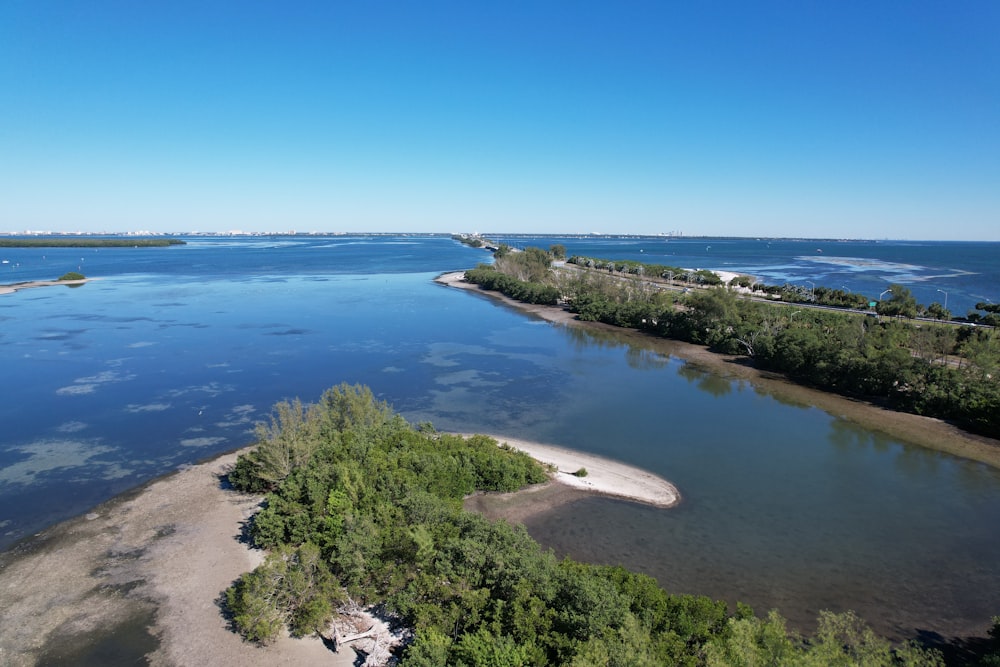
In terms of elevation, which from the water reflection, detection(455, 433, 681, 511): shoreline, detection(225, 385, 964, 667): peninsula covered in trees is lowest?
detection(455, 433, 681, 511): shoreline

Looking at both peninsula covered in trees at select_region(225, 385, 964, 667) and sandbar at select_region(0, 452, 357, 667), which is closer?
peninsula covered in trees at select_region(225, 385, 964, 667)

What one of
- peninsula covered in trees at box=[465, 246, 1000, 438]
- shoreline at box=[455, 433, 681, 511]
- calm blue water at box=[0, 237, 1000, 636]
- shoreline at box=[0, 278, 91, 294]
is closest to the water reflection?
calm blue water at box=[0, 237, 1000, 636]

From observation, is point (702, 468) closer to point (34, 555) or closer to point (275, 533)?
point (275, 533)

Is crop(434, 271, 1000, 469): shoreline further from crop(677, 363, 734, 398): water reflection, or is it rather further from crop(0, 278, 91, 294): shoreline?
crop(0, 278, 91, 294): shoreline

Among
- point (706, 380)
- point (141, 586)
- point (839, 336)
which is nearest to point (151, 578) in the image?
point (141, 586)

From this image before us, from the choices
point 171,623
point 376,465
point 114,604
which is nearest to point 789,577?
→ point 376,465

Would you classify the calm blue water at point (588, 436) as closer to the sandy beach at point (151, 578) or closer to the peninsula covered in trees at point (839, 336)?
the sandy beach at point (151, 578)

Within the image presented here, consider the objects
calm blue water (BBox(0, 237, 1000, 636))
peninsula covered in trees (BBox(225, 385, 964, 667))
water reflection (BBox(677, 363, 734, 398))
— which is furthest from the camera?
water reflection (BBox(677, 363, 734, 398))
